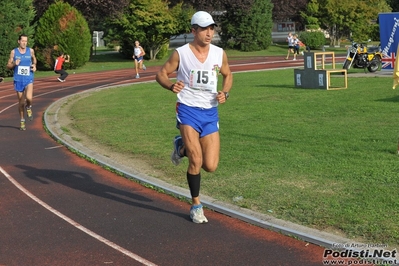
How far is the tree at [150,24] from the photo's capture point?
48812mm

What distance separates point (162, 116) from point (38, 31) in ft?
91.3

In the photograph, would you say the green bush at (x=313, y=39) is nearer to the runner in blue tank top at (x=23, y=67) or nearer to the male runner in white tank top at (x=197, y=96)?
the runner in blue tank top at (x=23, y=67)

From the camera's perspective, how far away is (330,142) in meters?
11.7

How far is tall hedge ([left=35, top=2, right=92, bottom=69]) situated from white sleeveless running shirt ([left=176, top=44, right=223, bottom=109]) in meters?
34.7

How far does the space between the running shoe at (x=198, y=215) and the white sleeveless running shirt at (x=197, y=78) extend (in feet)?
3.64

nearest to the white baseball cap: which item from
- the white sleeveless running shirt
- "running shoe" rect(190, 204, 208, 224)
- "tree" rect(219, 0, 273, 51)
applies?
the white sleeveless running shirt

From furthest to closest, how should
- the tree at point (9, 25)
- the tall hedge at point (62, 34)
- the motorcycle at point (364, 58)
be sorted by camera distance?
1. the tall hedge at point (62, 34)
2. the tree at point (9, 25)
3. the motorcycle at point (364, 58)

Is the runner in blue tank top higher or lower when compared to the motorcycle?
higher

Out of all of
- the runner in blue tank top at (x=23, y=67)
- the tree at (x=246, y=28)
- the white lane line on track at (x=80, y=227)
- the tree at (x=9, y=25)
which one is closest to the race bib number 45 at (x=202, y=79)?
the white lane line on track at (x=80, y=227)

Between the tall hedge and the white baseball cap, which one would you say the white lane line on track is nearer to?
the white baseball cap

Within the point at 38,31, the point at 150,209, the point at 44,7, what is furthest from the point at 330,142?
the point at 44,7

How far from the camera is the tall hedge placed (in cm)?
4138

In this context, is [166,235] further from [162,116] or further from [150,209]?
[162,116]

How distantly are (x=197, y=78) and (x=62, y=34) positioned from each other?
35335mm
